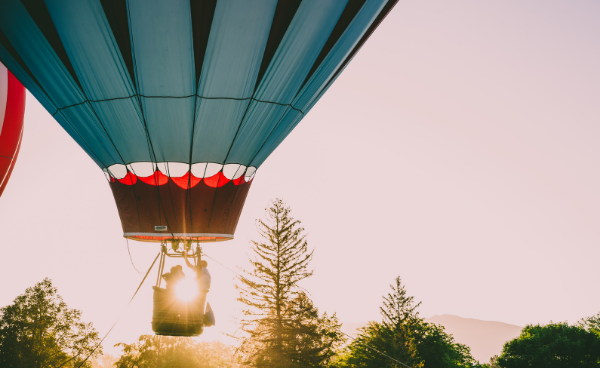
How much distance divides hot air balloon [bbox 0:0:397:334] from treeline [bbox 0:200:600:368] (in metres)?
11.9

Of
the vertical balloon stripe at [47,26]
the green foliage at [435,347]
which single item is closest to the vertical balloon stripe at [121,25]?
the vertical balloon stripe at [47,26]

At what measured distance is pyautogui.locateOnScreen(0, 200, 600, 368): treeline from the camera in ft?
65.4

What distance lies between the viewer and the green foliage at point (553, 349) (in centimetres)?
2903

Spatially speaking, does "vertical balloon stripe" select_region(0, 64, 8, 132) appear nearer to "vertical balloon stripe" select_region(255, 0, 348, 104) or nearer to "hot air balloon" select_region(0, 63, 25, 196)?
"hot air balloon" select_region(0, 63, 25, 196)

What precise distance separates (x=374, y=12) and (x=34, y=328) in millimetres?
27417

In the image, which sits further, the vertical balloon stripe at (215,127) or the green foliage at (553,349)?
the green foliage at (553,349)

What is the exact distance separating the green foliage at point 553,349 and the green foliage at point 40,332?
3068 centimetres

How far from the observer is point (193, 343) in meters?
34.8

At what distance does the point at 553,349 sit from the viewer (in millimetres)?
29562

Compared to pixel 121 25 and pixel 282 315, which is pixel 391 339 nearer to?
pixel 282 315

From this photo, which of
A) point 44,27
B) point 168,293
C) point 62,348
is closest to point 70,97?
point 44,27

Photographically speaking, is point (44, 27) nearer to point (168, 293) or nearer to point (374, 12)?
point (168, 293)

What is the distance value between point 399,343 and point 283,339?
10.0 m

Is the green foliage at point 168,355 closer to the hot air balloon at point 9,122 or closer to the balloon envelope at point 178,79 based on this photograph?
the hot air balloon at point 9,122
